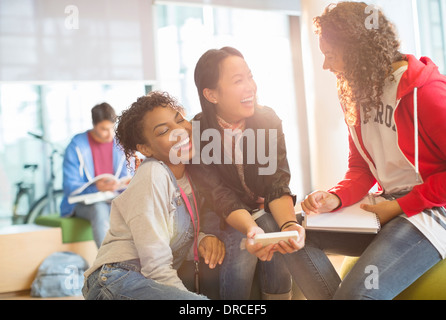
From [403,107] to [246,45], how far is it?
2.36ft

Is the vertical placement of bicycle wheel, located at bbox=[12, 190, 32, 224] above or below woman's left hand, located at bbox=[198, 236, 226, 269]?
above

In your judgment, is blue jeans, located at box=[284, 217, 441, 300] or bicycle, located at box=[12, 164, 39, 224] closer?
blue jeans, located at box=[284, 217, 441, 300]

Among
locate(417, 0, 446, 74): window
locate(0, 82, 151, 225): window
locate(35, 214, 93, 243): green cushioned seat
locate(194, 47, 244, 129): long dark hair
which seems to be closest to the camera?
locate(194, 47, 244, 129): long dark hair

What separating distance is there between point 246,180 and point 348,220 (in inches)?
11.1

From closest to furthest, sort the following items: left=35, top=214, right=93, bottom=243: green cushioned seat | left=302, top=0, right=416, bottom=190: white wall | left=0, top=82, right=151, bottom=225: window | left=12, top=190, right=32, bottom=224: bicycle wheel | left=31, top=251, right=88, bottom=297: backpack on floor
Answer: left=302, top=0, right=416, bottom=190: white wall < left=31, top=251, right=88, bottom=297: backpack on floor < left=35, top=214, right=93, bottom=243: green cushioned seat < left=12, top=190, right=32, bottom=224: bicycle wheel < left=0, top=82, right=151, bottom=225: window

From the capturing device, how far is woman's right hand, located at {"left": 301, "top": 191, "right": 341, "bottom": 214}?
46.3 inches

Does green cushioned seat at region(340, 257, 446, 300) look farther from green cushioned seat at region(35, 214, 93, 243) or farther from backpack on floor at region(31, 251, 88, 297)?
green cushioned seat at region(35, 214, 93, 243)

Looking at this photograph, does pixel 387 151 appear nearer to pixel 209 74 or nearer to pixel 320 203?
pixel 320 203

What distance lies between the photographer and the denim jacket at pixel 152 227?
1.08 meters

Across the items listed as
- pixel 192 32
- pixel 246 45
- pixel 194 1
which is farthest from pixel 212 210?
pixel 194 1

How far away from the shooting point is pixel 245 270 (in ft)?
3.92

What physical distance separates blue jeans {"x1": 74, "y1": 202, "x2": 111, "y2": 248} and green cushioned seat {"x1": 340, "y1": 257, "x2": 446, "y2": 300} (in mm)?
1786

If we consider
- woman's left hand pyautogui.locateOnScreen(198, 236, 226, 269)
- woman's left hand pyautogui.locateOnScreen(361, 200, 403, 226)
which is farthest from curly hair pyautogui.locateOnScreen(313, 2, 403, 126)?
woman's left hand pyautogui.locateOnScreen(198, 236, 226, 269)

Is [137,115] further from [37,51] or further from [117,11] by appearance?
[37,51]
